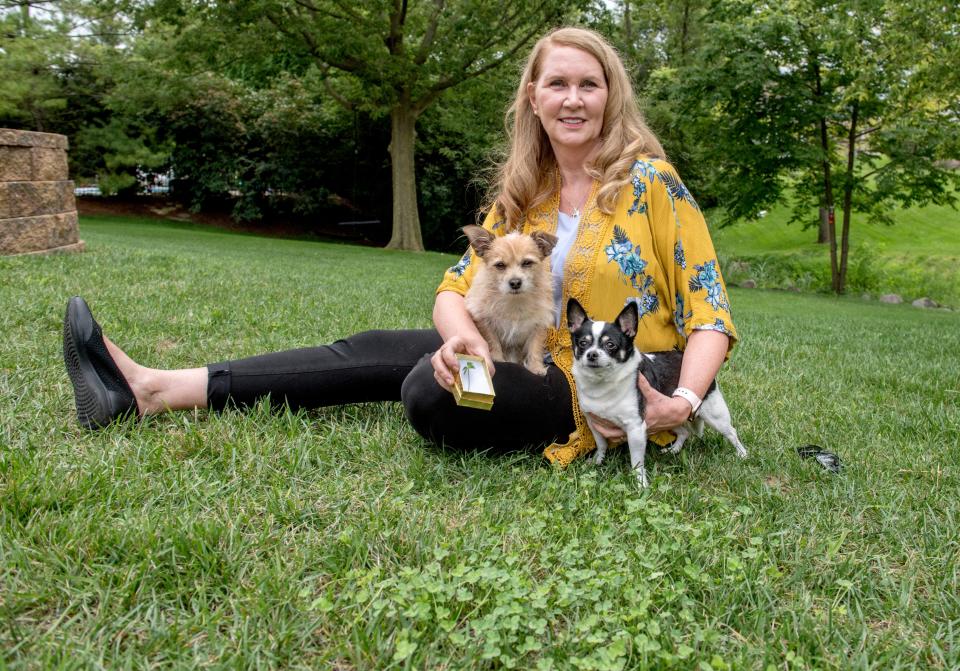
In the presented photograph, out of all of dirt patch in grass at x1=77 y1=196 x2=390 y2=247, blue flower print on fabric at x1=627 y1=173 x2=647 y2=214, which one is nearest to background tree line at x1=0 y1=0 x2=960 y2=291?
dirt patch in grass at x1=77 y1=196 x2=390 y2=247

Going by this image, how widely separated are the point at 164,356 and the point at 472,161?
21.2m

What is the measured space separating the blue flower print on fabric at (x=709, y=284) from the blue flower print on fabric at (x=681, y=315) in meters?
0.09

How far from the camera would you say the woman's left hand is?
2742 mm

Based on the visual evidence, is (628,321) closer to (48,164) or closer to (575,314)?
(575,314)

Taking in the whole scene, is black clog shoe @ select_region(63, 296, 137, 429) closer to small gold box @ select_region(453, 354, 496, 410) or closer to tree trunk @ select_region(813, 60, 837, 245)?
small gold box @ select_region(453, 354, 496, 410)

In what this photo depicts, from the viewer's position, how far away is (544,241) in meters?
3.18

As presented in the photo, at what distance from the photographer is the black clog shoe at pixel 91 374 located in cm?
293

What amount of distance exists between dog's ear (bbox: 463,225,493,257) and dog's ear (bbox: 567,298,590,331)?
728mm

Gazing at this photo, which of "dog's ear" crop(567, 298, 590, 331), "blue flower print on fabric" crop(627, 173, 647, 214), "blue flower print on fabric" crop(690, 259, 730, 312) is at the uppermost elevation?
"blue flower print on fabric" crop(627, 173, 647, 214)

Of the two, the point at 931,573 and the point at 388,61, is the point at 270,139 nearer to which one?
the point at 388,61

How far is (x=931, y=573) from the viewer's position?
85.7 inches

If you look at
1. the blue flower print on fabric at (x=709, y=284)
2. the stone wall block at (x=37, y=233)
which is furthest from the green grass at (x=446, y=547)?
the stone wall block at (x=37, y=233)

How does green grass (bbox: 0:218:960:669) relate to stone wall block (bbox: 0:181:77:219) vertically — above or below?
below

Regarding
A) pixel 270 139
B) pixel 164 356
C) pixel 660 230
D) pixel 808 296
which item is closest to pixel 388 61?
pixel 270 139
